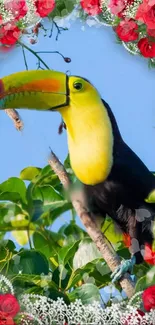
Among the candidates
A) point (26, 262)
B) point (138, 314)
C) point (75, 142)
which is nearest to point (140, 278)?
point (138, 314)

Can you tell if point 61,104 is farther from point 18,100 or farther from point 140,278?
point 140,278

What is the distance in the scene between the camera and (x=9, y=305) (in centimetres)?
149

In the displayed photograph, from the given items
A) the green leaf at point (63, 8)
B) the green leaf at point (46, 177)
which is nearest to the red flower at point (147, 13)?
the green leaf at point (63, 8)

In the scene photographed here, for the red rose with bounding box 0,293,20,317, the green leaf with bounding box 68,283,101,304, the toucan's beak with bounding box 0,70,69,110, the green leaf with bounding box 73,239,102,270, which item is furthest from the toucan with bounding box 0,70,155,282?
the red rose with bounding box 0,293,20,317

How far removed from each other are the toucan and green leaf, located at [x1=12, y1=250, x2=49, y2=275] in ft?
0.71

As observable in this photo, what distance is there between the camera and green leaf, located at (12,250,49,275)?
1.61 meters

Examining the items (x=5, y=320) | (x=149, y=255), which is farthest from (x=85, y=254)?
(x=5, y=320)

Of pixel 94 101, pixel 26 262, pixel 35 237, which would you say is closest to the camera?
pixel 26 262

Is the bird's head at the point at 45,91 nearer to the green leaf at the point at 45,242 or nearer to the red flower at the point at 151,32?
the red flower at the point at 151,32

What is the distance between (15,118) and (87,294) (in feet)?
1.34

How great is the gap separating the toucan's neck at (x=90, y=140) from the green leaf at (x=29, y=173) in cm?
10

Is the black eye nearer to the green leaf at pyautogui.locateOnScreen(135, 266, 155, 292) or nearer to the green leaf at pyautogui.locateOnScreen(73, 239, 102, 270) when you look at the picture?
the green leaf at pyautogui.locateOnScreen(73, 239, 102, 270)

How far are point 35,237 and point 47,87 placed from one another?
33cm

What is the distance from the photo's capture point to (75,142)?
1.81 m
